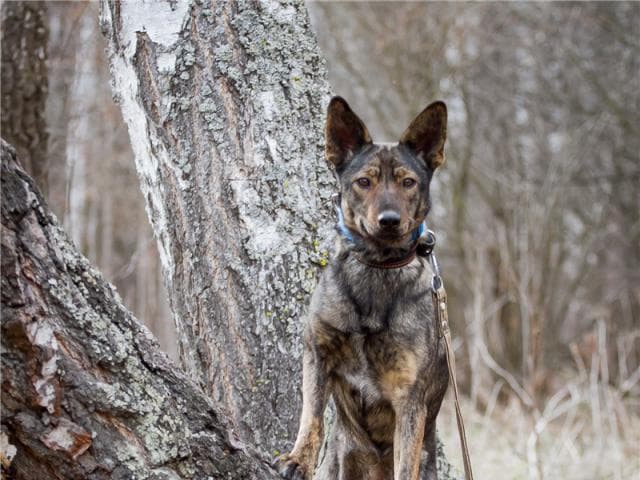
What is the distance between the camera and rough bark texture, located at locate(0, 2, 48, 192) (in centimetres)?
613

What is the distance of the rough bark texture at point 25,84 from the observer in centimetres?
613

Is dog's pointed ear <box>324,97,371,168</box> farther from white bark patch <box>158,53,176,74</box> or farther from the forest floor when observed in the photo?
the forest floor

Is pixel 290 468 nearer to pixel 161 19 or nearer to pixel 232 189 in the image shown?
pixel 232 189

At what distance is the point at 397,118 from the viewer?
12.0 m

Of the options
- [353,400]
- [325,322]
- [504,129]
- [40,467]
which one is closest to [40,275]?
[40,467]

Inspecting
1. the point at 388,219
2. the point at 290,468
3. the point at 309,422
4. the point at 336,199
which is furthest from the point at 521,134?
the point at 290,468

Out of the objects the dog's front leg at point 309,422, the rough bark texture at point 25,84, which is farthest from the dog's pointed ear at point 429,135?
the rough bark texture at point 25,84

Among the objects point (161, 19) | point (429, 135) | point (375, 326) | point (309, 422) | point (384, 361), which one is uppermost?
point (161, 19)

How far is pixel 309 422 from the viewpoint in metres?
3.38

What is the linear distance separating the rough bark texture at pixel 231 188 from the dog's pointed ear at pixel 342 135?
243mm

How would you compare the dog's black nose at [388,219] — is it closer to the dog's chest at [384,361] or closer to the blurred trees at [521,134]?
the dog's chest at [384,361]

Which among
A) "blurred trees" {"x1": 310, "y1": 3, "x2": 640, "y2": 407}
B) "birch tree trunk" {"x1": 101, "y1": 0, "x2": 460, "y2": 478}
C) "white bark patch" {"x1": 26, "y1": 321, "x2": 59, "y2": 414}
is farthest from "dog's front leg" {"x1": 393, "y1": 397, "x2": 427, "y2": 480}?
"blurred trees" {"x1": 310, "y1": 3, "x2": 640, "y2": 407}

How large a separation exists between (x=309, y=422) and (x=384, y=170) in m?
1.14

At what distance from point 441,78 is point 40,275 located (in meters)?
9.52
